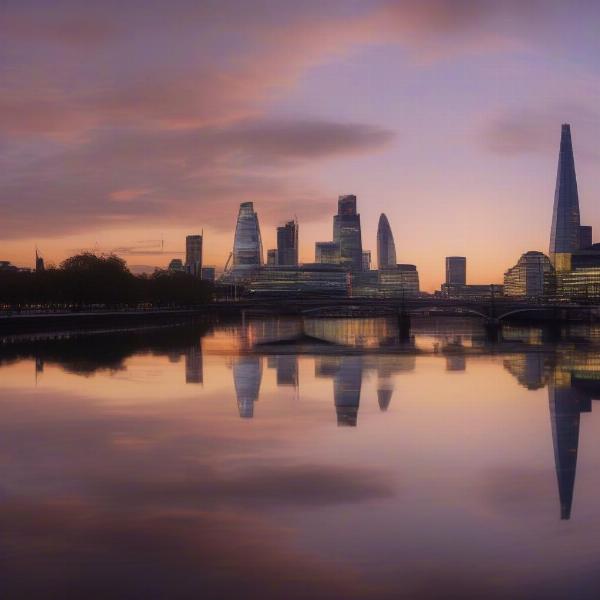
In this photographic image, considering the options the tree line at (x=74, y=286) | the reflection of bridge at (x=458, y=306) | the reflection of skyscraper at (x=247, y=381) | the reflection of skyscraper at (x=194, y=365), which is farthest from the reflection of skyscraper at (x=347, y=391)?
the tree line at (x=74, y=286)

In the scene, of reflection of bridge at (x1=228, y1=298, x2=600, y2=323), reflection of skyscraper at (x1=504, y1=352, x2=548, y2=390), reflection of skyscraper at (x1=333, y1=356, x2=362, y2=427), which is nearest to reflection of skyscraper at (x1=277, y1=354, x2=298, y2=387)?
reflection of skyscraper at (x1=333, y1=356, x2=362, y2=427)

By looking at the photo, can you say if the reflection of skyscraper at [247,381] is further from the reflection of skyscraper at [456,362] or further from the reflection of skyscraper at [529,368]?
the reflection of skyscraper at [529,368]

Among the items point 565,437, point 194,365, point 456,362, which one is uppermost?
point 194,365

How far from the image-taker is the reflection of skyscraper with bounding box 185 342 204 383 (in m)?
57.9

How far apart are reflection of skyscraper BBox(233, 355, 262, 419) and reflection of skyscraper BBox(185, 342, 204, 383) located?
8.29 ft

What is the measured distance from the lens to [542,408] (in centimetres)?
4338

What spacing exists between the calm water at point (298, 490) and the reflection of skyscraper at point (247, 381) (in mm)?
417

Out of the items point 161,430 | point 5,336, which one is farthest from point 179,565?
point 5,336

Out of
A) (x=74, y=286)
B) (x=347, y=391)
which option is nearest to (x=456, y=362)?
(x=347, y=391)

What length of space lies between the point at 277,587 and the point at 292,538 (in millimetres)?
2953

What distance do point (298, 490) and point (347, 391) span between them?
2558 centimetres

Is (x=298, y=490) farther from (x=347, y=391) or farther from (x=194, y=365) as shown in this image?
(x=194, y=365)

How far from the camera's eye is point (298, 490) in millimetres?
24391

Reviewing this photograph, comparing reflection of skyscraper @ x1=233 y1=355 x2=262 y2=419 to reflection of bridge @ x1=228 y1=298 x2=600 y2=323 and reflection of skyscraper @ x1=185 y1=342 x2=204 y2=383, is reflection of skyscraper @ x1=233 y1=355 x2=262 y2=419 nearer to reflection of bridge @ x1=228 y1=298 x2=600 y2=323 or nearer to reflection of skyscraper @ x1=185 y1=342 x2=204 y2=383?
reflection of skyscraper @ x1=185 y1=342 x2=204 y2=383
